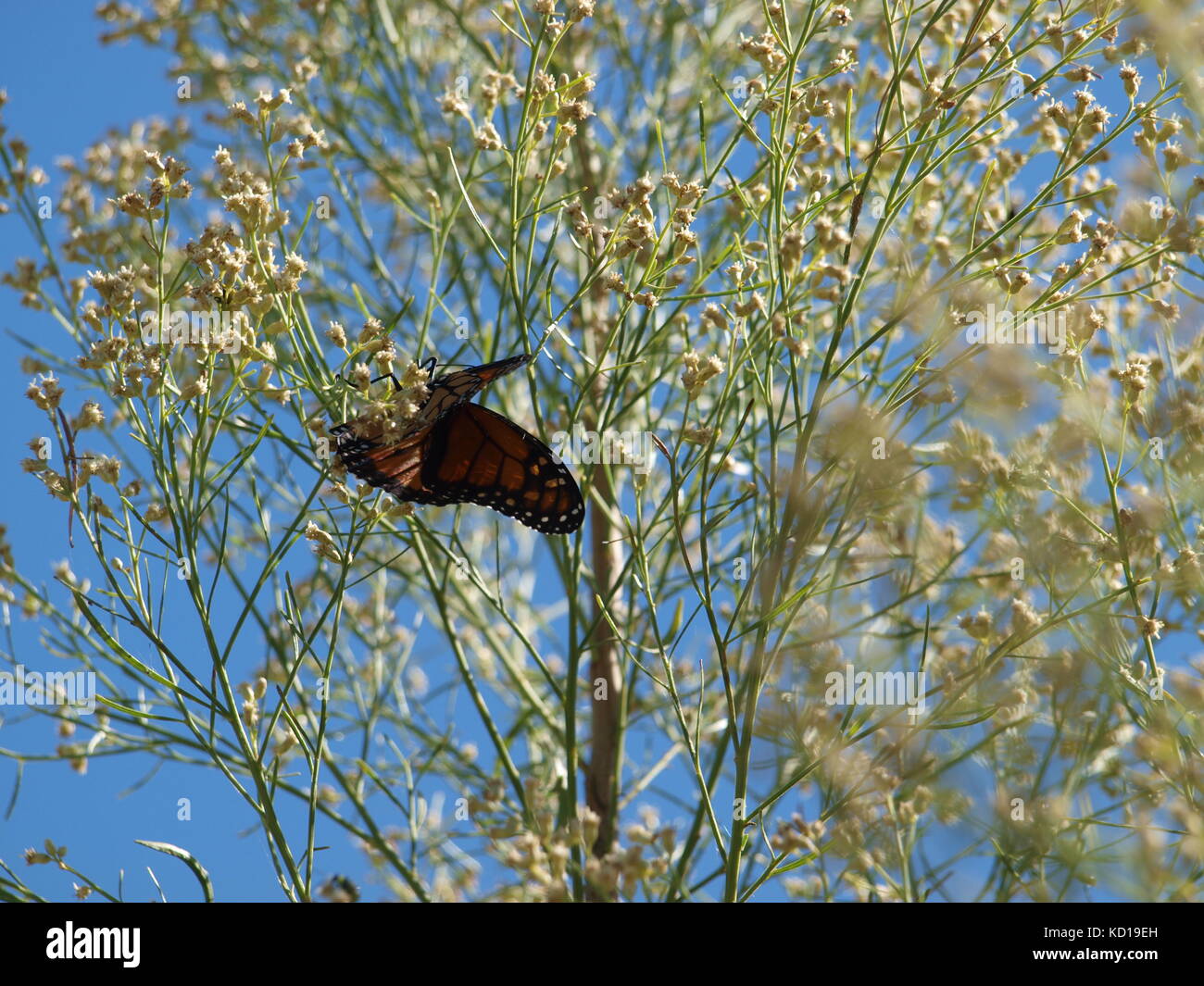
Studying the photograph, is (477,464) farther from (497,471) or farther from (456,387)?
(456,387)

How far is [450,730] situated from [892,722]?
1.20 meters

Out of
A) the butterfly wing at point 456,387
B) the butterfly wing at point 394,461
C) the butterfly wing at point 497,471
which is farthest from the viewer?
the butterfly wing at point 497,471

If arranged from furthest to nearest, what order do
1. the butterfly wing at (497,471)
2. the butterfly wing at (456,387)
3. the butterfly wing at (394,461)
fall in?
the butterfly wing at (497,471) → the butterfly wing at (456,387) → the butterfly wing at (394,461)

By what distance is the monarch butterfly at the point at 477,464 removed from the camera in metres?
2.39

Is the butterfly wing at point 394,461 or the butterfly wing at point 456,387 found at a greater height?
the butterfly wing at point 456,387

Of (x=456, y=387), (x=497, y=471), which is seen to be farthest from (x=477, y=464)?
(x=456, y=387)

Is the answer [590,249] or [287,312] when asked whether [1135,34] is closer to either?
[590,249]

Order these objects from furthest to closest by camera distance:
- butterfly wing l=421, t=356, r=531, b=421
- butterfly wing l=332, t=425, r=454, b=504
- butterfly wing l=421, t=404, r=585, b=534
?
1. butterfly wing l=421, t=404, r=585, b=534
2. butterfly wing l=421, t=356, r=531, b=421
3. butterfly wing l=332, t=425, r=454, b=504

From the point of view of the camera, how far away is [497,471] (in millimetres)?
2604

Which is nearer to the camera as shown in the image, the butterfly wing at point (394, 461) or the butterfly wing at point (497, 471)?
the butterfly wing at point (394, 461)

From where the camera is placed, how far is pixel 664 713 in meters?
3.76

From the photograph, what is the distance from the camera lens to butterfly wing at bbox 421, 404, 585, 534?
252cm

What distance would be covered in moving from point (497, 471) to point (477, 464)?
2.0 inches

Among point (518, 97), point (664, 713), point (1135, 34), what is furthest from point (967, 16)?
point (664, 713)
